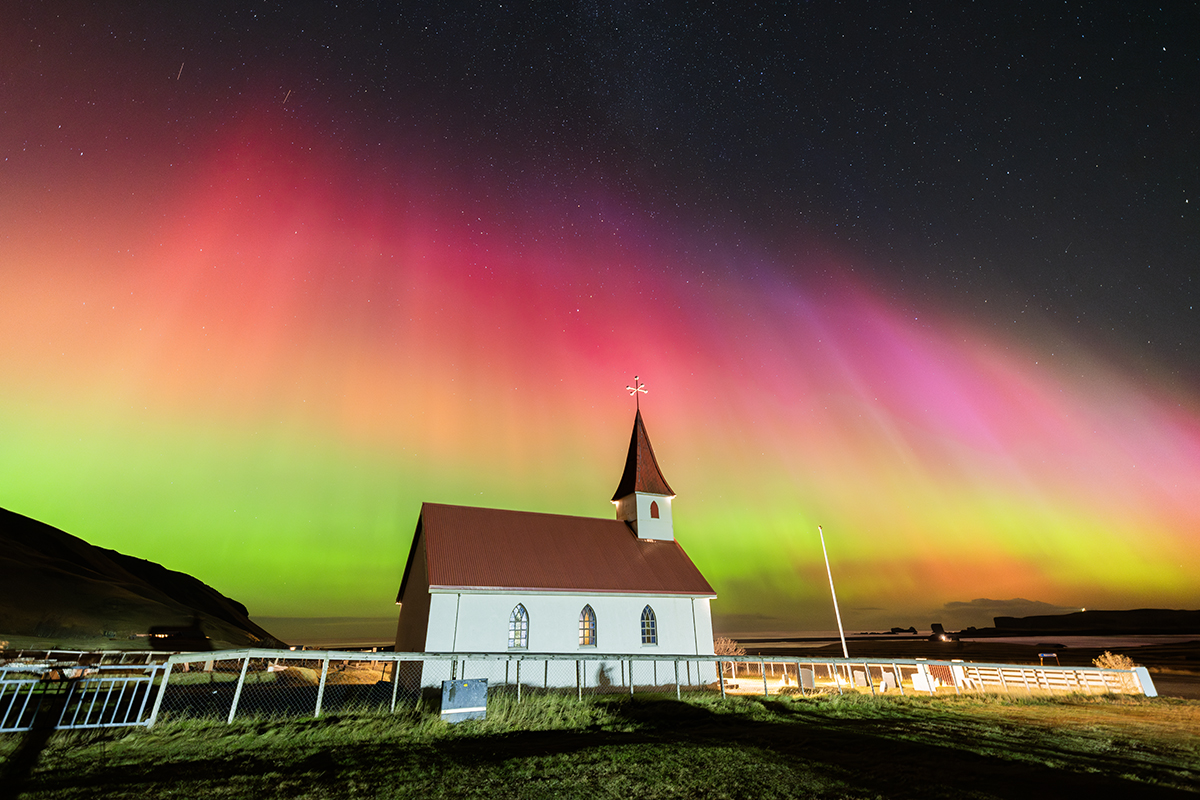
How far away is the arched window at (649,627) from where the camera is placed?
98.3 ft

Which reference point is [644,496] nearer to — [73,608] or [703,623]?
[703,623]

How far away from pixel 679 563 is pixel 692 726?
20.2 m

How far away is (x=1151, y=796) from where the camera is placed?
7.49 m

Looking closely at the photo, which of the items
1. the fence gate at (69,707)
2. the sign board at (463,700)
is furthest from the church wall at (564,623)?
the sign board at (463,700)

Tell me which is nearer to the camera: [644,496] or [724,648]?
[644,496]

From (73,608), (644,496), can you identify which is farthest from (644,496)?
(73,608)

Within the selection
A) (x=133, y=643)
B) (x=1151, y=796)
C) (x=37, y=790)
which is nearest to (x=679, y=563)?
(x=1151, y=796)

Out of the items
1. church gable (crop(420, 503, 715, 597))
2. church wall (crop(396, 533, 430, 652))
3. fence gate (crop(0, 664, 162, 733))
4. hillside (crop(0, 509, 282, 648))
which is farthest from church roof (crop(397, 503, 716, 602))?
hillside (crop(0, 509, 282, 648))

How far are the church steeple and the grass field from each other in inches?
842

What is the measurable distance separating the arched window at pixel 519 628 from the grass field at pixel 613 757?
1225cm

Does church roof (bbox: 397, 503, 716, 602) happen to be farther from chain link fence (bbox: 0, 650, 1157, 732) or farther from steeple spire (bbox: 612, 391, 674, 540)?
chain link fence (bbox: 0, 650, 1157, 732)

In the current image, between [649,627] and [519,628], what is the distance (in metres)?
7.64

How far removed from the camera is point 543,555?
30.8m

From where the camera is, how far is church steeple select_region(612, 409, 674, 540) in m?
36.8
